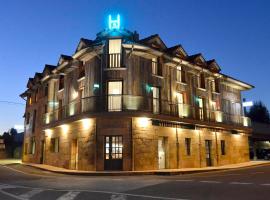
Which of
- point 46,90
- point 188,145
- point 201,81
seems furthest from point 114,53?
point 46,90

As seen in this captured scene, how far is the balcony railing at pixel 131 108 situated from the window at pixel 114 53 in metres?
2.41

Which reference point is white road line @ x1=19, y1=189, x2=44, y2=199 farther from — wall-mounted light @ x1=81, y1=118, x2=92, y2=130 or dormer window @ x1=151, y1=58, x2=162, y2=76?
dormer window @ x1=151, y1=58, x2=162, y2=76

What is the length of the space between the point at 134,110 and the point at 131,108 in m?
0.42

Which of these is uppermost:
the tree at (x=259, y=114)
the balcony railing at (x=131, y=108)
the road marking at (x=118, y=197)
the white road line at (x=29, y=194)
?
the tree at (x=259, y=114)

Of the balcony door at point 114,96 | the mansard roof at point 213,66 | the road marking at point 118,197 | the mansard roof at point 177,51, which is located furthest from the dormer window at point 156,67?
the road marking at point 118,197

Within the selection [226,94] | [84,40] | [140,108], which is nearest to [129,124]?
[140,108]

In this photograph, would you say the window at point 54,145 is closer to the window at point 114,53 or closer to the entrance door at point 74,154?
the entrance door at point 74,154

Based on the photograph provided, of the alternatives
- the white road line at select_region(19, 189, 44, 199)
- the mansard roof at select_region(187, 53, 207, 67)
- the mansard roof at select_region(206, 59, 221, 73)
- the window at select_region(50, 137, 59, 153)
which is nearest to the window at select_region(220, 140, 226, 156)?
the mansard roof at select_region(206, 59, 221, 73)

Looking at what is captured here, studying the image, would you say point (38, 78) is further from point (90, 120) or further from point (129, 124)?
point (129, 124)

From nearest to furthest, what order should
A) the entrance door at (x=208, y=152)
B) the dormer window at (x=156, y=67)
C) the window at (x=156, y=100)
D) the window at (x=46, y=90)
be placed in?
the window at (x=156, y=100), the dormer window at (x=156, y=67), the entrance door at (x=208, y=152), the window at (x=46, y=90)

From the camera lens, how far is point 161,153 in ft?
65.3

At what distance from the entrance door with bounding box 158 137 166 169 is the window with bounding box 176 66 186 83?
554 cm

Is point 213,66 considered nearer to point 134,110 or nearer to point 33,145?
point 134,110

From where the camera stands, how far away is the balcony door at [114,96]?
59.8ft
